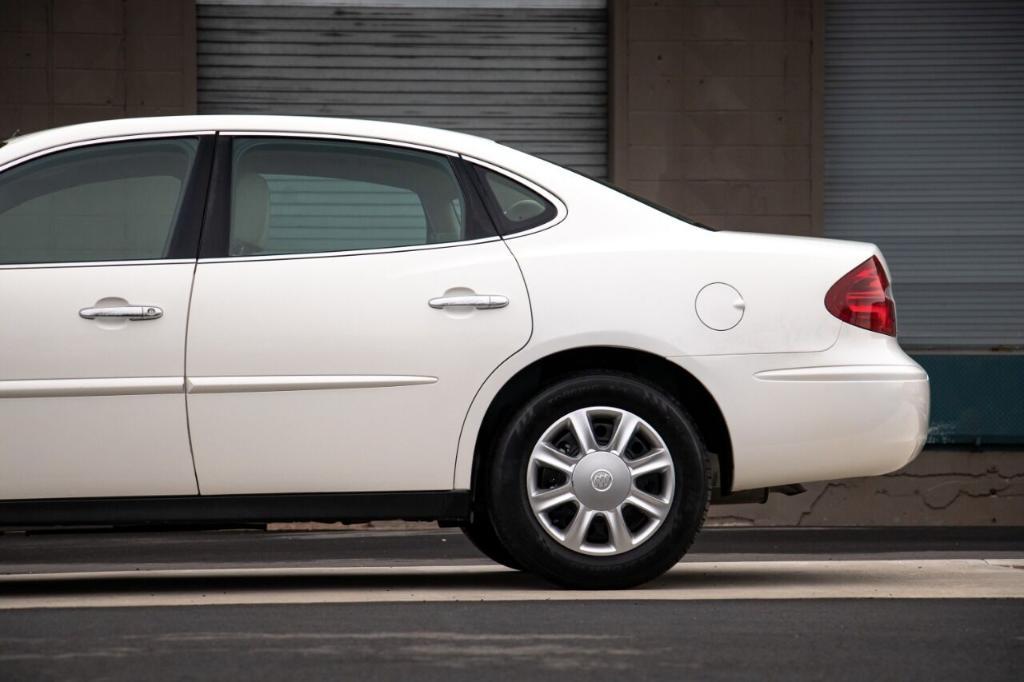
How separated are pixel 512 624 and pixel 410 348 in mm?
1021

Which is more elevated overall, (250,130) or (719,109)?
(719,109)

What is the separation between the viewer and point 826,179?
13.1 meters

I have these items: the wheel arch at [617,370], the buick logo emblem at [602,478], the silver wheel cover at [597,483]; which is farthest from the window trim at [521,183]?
the buick logo emblem at [602,478]

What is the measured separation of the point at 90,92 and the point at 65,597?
24.3 ft

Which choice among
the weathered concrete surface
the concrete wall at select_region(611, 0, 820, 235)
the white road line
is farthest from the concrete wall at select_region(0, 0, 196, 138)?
the white road line

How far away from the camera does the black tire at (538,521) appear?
5.58 metres

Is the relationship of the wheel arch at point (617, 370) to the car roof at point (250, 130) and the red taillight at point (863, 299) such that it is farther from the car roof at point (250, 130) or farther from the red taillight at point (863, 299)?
the car roof at point (250, 130)

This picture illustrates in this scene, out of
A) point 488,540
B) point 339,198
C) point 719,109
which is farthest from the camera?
point 719,109

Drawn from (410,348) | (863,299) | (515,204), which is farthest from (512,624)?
(863,299)

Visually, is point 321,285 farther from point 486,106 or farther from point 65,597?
point 486,106

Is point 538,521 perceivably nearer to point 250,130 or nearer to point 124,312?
point 124,312

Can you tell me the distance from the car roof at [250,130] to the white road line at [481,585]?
1.46 metres

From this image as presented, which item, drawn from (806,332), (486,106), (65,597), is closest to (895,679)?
(806,332)

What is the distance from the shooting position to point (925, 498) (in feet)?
40.9
